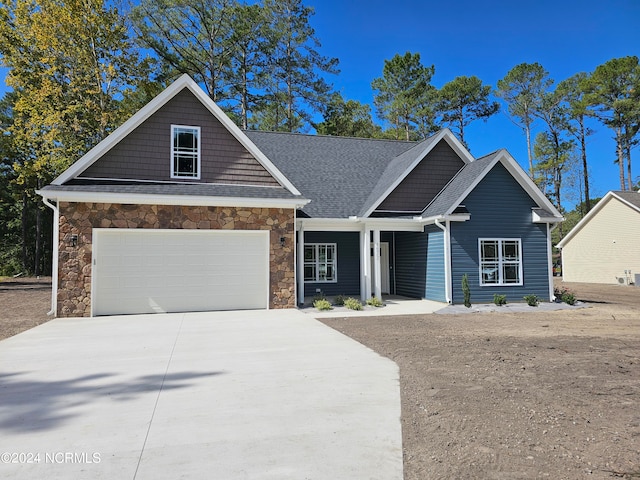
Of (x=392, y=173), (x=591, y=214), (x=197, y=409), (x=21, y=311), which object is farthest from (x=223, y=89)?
(x=197, y=409)

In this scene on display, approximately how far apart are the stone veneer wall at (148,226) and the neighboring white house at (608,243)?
20625 millimetres

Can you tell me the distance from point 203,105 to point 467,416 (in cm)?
1123

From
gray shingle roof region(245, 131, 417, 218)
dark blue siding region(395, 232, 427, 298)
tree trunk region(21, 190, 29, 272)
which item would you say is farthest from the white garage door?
tree trunk region(21, 190, 29, 272)

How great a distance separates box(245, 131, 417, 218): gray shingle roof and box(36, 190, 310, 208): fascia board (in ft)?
7.21

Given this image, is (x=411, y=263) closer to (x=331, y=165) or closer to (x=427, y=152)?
(x=427, y=152)

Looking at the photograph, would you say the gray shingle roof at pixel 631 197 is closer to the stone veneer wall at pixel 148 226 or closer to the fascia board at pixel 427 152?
the fascia board at pixel 427 152

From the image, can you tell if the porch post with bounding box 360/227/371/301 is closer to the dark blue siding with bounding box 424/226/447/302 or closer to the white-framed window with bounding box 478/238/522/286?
the dark blue siding with bounding box 424/226/447/302

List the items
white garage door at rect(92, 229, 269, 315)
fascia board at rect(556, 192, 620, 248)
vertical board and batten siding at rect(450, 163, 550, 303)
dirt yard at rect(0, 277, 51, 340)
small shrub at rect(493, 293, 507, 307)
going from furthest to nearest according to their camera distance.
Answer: fascia board at rect(556, 192, 620, 248) → vertical board and batten siding at rect(450, 163, 550, 303) → small shrub at rect(493, 293, 507, 307) → white garage door at rect(92, 229, 269, 315) → dirt yard at rect(0, 277, 51, 340)

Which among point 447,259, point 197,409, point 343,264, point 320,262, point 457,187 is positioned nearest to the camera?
point 197,409

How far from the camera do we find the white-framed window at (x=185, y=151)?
480 inches

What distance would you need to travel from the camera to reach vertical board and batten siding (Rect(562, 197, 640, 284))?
76.0 feet

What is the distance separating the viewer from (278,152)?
17.4 m

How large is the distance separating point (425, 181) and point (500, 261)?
3791 mm

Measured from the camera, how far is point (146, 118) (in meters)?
11.8
